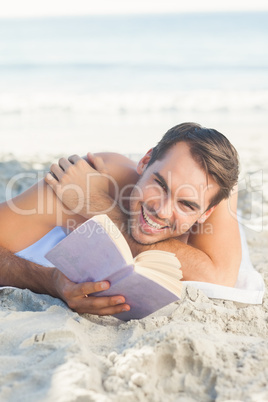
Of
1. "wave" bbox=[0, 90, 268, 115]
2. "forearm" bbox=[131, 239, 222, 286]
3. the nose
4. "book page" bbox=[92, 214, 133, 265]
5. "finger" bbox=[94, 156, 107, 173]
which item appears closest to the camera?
"book page" bbox=[92, 214, 133, 265]

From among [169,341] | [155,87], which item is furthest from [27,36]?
[169,341]

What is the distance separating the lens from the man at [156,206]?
113 inches

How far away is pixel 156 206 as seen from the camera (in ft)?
9.47

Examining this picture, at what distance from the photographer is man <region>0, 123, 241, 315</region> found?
2881 mm

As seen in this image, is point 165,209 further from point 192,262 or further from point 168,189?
point 192,262

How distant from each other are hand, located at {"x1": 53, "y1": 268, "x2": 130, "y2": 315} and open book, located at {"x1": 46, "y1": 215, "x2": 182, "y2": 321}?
0.11ft

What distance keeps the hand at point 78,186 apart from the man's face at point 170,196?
0.28 metres

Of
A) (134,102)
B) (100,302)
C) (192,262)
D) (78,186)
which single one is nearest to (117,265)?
(100,302)

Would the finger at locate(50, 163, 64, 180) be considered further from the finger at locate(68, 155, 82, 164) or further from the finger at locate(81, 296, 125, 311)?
the finger at locate(81, 296, 125, 311)

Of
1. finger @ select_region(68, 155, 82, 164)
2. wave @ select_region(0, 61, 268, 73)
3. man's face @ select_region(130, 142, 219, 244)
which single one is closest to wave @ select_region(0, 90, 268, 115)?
wave @ select_region(0, 61, 268, 73)

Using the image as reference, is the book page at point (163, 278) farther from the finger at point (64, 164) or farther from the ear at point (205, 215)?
the finger at point (64, 164)

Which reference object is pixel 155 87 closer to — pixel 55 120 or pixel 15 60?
pixel 55 120

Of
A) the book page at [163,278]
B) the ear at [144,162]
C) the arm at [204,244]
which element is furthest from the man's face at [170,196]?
the book page at [163,278]

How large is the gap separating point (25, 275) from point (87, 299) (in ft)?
1.69
